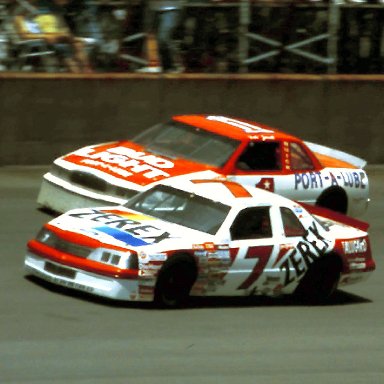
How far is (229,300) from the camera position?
12.6m

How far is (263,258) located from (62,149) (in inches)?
329

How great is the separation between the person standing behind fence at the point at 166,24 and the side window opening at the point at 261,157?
483cm

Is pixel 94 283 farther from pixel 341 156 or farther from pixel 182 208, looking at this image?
pixel 341 156

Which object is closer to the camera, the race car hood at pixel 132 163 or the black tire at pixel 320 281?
the black tire at pixel 320 281

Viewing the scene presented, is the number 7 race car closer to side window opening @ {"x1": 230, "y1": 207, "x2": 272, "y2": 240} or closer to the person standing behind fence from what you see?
side window opening @ {"x1": 230, "y1": 207, "x2": 272, "y2": 240}

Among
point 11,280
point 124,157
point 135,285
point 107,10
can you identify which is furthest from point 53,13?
point 135,285

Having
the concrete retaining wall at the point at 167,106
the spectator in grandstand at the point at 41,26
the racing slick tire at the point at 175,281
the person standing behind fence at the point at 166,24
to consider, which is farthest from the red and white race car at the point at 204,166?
the person standing behind fence at the point at 166,24

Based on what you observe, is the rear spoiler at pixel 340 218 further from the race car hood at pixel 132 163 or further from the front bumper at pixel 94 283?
the front bumper at pixel 94 283

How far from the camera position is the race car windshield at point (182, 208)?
39.8ft

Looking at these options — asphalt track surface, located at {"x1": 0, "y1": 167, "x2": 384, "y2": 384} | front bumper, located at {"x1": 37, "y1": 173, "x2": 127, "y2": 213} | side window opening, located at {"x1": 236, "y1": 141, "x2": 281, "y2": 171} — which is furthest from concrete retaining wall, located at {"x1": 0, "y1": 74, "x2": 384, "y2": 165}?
asphalt track surface, located at {"x1": 0, "y1": 167, "x2": 384, "y2": 384}

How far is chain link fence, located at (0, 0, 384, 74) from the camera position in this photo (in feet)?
63.9

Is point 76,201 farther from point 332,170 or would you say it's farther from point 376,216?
point 376,216

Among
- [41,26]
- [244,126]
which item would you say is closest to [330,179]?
[244,126]

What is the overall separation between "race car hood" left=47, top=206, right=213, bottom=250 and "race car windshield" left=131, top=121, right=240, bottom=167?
11.7ft
